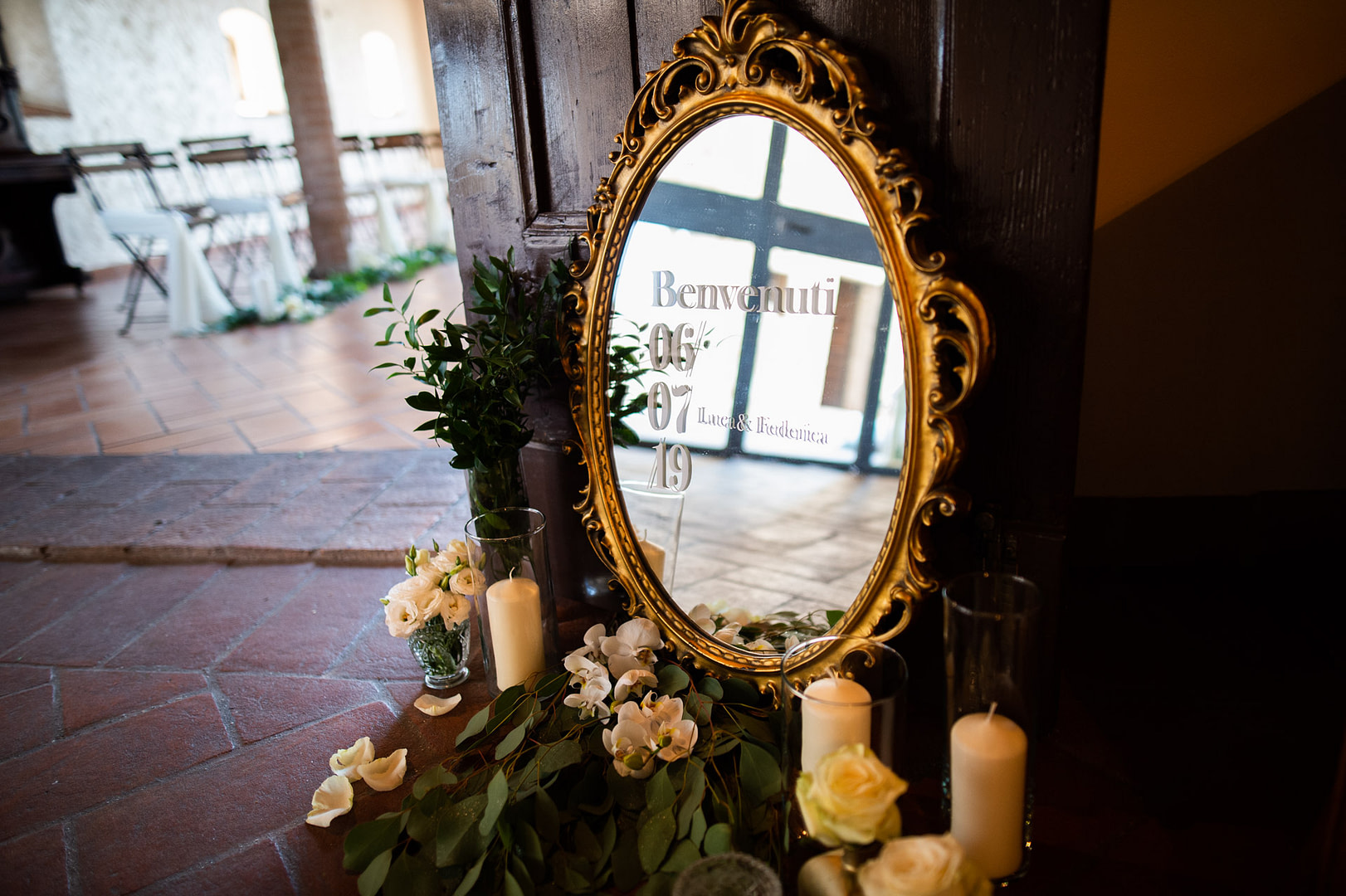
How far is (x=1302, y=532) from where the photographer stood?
66.9 inches

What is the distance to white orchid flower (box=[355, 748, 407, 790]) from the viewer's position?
126cm

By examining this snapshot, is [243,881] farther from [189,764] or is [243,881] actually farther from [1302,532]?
[1302,532]

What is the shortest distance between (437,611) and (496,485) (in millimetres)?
231

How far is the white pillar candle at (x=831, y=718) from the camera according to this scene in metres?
0.97

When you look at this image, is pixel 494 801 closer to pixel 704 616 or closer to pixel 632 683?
pixel 632 683

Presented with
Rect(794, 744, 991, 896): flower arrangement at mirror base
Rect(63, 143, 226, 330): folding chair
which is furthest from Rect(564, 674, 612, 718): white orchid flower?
Rect(63, 143, 226, 330): folding chair

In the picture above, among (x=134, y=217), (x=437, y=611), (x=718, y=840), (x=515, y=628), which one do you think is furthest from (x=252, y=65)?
(x=718, y=840)

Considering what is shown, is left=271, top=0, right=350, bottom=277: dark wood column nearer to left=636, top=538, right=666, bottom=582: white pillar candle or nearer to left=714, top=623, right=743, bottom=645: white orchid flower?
left=636, top=538, right=666, bottom=582: white pillar candle

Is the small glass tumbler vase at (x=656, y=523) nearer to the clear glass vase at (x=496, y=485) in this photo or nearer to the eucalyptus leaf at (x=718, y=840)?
the clear glass vase at (x=496, y=485)

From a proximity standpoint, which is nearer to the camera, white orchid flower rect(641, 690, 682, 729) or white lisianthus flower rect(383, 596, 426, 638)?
white orchid flower rect(641, 690, 682, 729)

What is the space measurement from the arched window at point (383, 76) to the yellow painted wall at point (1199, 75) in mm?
13090

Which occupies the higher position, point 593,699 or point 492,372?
point 492,372

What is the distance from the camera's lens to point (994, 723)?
0.98 meters

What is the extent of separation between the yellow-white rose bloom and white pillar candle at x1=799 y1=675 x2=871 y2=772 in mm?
117
